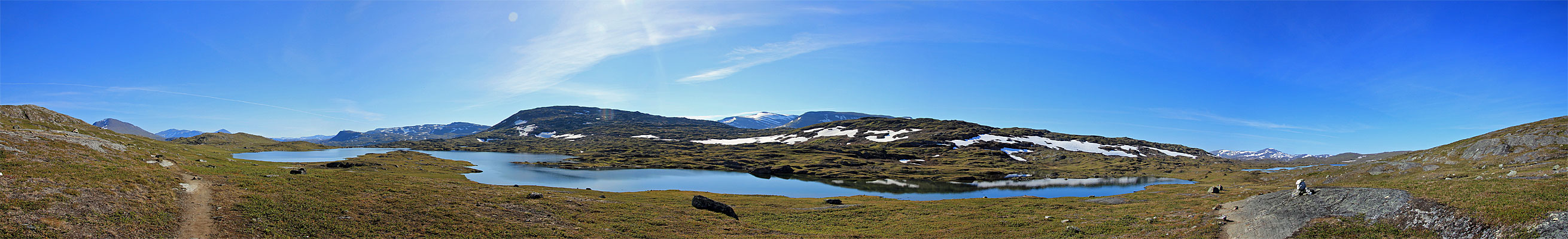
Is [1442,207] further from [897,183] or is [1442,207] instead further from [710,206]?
[897,183]

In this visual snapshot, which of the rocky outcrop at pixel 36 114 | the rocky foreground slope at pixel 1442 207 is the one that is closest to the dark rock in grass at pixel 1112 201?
the rocky foreground slope at pixel 1442 207

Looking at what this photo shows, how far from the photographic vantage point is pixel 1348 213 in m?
29.2

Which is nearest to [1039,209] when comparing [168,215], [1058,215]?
[1058,215]

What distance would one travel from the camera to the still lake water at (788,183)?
354 ft

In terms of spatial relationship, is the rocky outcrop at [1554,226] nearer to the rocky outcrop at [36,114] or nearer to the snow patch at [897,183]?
the snow patch at [897,183]

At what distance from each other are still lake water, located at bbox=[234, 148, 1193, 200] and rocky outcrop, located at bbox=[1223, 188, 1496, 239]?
6146 centimetres

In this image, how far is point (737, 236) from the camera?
36688 mm

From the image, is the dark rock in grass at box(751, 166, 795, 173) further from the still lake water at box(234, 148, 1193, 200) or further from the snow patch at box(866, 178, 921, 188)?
the snow patch at box(866, 178, 921, 188)

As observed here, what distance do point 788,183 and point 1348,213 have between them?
112 m

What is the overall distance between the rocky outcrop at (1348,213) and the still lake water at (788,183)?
202 feet

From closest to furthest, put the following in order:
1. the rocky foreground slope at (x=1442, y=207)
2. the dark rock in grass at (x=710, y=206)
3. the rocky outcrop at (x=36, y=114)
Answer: the rocky foreground slope at (x=1442, y=207) → the dark rock in grass at (x=710, y=206) → the rocky outcrop at (x=36, y=114)

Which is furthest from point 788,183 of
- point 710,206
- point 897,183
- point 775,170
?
point 710,206

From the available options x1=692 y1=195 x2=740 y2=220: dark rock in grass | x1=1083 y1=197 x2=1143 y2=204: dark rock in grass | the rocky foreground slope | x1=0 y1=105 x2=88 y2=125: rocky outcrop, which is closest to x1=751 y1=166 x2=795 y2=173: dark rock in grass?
x1=1083 y1=197 x2=1143 y2=204: dark rock in grass

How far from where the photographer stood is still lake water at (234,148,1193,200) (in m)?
108
